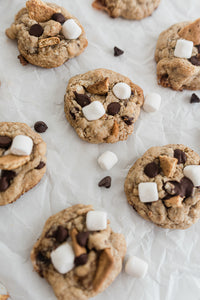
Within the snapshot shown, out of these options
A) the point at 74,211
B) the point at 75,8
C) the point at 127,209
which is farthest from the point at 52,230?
the point at 75,8

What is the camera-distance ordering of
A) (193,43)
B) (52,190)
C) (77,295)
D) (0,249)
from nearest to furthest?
(77,295) → (0,249) → (52,190) → (193,43)

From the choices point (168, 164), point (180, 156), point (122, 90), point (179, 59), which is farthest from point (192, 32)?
point (168, 164)

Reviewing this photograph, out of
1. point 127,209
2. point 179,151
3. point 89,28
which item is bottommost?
point 127,209

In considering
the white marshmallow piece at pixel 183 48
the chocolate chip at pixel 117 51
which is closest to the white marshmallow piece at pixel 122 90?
the chocolate chip at pixel 117 51

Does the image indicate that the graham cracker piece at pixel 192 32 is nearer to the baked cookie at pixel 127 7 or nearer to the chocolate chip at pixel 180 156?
the baked cookie at pixel 127 7

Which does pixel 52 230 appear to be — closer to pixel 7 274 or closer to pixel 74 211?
pixel 74 211

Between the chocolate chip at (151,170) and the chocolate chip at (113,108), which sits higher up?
the chocolate chip at (113,108)

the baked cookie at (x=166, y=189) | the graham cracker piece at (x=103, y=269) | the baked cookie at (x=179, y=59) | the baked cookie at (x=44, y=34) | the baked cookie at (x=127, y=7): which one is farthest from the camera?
the baked cookie at (x=127, y=7)
